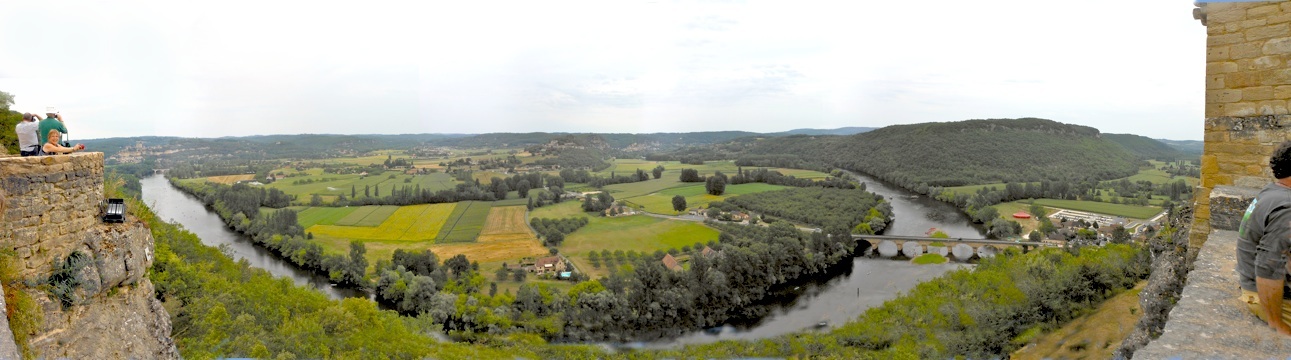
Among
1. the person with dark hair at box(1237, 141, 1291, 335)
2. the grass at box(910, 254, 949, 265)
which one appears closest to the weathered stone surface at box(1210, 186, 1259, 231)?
the person with dark hair at box(1237, 141, 1291, 335)

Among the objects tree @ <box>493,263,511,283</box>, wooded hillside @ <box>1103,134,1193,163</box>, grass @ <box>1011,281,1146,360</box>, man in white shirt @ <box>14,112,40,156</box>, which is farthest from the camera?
wooded hillside @ <box>1103,134,1193,163</box>

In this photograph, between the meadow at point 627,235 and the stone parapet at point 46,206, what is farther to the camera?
the meadow at point 627,235

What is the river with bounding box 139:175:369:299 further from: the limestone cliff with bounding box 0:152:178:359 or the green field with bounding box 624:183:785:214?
the green field with bounding box 624:183:785:214

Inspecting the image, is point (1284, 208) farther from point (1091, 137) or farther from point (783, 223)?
point (1091, 137)

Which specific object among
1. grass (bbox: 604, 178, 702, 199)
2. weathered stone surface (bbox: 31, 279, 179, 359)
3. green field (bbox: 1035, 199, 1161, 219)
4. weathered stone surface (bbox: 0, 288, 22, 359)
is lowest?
green field (bbox: 1035, 199, 1161, 219)

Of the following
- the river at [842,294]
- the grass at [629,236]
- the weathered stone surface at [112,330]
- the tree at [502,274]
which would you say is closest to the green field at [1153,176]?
the river at [842,294]

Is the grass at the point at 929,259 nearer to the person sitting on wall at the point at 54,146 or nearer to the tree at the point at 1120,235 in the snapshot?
the tree at the point at 1120,235
